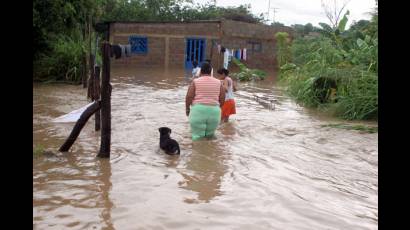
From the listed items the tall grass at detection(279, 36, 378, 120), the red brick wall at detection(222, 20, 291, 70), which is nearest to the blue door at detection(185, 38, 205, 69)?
the red brick wall at detection(222, 20, 291, 70)

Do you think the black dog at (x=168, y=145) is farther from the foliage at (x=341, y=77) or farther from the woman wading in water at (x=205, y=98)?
the foliage at (x=341, y=77)

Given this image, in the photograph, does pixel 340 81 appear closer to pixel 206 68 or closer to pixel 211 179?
pixel 206 68

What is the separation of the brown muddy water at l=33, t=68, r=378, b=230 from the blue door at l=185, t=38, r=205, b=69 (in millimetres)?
17625

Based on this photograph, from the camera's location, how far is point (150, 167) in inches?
221

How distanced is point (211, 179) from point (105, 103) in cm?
182

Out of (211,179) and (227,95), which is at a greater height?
(227,95)

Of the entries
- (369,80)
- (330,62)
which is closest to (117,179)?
(369,80)

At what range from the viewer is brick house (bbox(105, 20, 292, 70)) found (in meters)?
25.8

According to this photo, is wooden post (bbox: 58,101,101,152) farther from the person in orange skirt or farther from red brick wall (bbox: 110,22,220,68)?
red brick wall (bbox: 110,22,220,68)

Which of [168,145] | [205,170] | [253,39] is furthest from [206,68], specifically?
[253,39]

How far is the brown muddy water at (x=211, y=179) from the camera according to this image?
3.96 meters

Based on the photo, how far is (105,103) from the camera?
579cm
